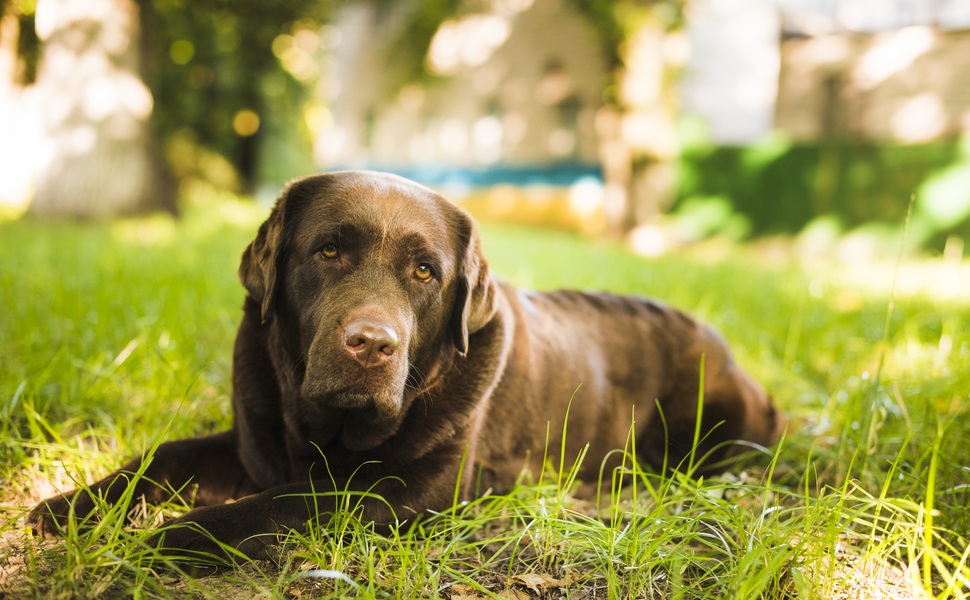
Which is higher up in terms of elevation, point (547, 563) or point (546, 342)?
point (546, 342)

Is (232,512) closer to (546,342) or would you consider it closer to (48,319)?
(546,342)

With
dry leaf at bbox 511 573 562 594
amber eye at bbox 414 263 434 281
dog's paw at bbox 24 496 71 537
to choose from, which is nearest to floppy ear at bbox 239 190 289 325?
amber eye at bbox 414 263 434 281

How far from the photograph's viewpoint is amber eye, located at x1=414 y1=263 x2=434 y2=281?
2.46 metres

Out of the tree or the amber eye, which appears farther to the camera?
the tree

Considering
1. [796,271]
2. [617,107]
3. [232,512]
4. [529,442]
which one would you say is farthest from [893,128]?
[232,512]

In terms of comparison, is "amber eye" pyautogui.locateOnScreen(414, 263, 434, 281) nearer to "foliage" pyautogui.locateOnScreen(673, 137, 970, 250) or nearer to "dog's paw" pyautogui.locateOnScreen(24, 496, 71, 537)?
"dog's paw" pyautogui.locateOnScreen(24, 496, 71, 537)

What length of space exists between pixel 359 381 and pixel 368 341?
0.13m

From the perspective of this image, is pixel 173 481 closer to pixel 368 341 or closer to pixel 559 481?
Result: pixel 368 341

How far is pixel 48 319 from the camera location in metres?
4.09

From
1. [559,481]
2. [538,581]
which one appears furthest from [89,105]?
[538,581]

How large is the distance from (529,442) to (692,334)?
3.65 feet

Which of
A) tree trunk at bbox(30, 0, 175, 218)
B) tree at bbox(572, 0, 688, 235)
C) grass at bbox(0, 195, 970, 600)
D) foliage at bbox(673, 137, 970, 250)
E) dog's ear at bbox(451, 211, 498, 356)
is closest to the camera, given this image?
grass at bbox(0, 195, 970, 600)

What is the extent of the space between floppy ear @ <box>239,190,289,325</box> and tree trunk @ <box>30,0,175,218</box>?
8686 mm

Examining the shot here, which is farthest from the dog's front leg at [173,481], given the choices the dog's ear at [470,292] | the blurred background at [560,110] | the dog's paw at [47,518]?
the blurred background at [560,110]
